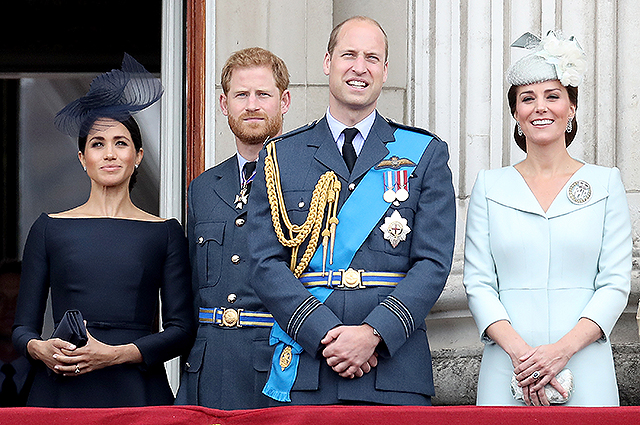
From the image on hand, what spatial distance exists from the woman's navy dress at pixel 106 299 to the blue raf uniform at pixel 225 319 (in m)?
0.08

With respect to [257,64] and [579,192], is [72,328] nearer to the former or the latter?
[257,64]

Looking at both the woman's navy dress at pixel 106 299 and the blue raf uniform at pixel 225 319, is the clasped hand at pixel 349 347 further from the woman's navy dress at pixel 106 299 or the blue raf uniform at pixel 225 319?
the woman's navy dress at pixel 106 299

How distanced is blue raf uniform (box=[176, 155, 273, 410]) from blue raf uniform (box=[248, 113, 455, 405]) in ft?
1.27

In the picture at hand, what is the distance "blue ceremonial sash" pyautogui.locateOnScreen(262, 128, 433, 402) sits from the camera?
2.81 m

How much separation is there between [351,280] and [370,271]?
0.06 metres

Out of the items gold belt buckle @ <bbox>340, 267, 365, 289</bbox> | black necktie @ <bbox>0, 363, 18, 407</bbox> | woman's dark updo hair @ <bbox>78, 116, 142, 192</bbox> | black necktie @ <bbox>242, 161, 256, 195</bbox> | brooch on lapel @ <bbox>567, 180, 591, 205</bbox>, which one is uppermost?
woman's dark updo hair @ <bbox>78, 116, 142, 192</bbox>

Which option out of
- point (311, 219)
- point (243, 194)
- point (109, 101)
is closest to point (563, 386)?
point (311, 219)

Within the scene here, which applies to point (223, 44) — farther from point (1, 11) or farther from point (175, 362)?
point (1, 11)

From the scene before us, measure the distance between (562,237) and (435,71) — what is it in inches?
57.8

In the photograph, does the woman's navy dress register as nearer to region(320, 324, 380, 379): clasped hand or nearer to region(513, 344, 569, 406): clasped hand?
region(320, 324, 380, 379): clasped hand

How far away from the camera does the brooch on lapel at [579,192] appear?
2975mm

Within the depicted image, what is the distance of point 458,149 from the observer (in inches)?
161

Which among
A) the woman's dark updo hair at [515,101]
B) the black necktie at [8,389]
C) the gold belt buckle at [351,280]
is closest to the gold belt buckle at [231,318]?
the gold belt buckle at [351,280]

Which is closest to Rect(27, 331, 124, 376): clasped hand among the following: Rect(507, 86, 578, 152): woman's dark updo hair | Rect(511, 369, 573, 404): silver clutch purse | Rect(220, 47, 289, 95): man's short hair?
Rect(220, 47, 289, 95): man's short hair
